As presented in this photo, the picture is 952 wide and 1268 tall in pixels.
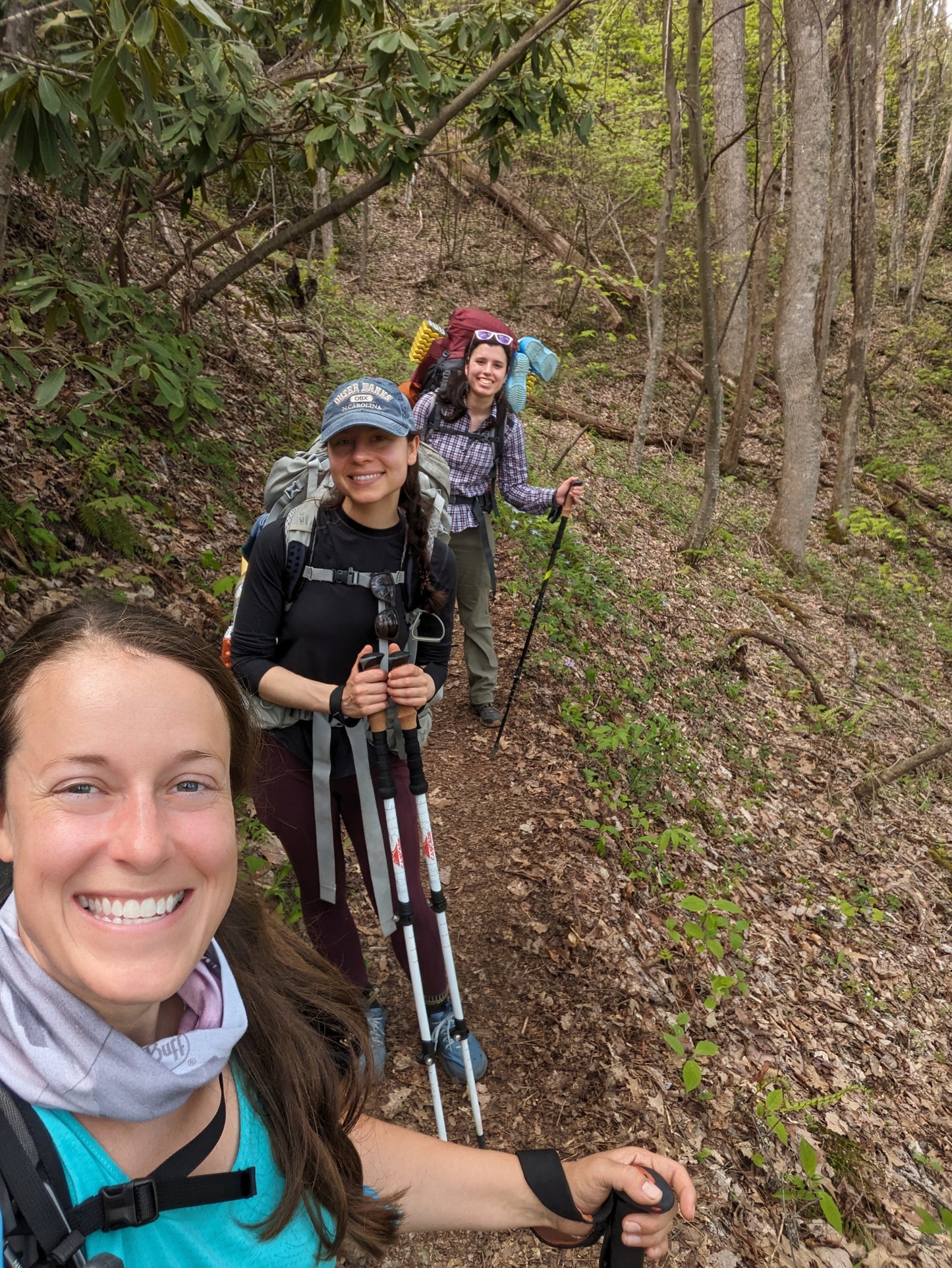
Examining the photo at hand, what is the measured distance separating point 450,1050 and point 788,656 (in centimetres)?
636

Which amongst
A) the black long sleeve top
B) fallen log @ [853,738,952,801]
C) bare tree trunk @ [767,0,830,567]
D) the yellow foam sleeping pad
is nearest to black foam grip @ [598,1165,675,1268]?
the black long sleeve top

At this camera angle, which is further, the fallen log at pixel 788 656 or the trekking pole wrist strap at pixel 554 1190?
the fallen log at pixel 788 656

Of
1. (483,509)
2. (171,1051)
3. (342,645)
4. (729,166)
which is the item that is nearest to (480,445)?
(483,509)

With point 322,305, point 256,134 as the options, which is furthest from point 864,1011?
point 322,305

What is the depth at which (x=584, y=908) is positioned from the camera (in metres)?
4.30

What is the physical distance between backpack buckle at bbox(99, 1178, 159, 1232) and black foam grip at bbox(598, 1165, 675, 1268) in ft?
3.21

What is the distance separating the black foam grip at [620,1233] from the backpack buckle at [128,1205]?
979 mm

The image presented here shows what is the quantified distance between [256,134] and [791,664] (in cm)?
746

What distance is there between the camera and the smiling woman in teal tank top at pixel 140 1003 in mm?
1020

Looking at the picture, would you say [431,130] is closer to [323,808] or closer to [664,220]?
[323,808]

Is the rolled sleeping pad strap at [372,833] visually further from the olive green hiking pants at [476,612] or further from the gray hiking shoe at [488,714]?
the gray hiking shoe at [488,714]

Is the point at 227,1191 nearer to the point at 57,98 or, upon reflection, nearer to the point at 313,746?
the point at 313,746

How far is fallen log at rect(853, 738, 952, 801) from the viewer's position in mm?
6930

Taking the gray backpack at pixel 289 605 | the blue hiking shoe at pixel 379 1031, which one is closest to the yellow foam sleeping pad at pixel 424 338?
the gray backpack at pixel 289 605
